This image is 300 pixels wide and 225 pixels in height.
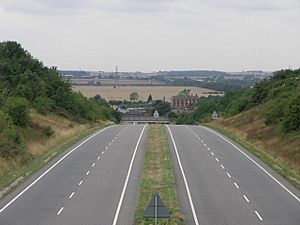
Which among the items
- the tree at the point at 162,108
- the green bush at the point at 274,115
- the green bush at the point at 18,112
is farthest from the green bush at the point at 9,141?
the tree at the point at 162,108

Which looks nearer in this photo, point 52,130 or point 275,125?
point 52,130

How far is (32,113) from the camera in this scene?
65.3 metres

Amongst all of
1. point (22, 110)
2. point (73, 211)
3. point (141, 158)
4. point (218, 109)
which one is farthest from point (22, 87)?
point (218, 109)

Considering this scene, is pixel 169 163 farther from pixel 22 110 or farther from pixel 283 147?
pixel 22 110

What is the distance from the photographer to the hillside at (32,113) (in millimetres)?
39688

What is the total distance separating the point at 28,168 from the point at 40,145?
35.5ft

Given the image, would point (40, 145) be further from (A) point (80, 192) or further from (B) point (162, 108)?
(B) point (162, 108)

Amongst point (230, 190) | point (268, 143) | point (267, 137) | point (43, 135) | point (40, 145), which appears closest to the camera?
point (230, 190)

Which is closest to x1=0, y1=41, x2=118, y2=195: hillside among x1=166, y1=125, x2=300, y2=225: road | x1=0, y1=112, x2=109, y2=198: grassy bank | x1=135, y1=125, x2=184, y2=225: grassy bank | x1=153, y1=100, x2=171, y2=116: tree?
x1=0, y1=112, x2=109, y2=198: grassy bank

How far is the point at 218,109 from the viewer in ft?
426

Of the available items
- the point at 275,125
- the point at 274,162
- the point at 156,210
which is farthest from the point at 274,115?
the point at 156,210

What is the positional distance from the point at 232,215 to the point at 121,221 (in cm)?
391

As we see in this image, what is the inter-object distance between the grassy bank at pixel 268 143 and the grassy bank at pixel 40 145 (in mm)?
12378

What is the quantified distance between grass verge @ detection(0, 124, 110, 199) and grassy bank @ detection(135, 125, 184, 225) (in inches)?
215
